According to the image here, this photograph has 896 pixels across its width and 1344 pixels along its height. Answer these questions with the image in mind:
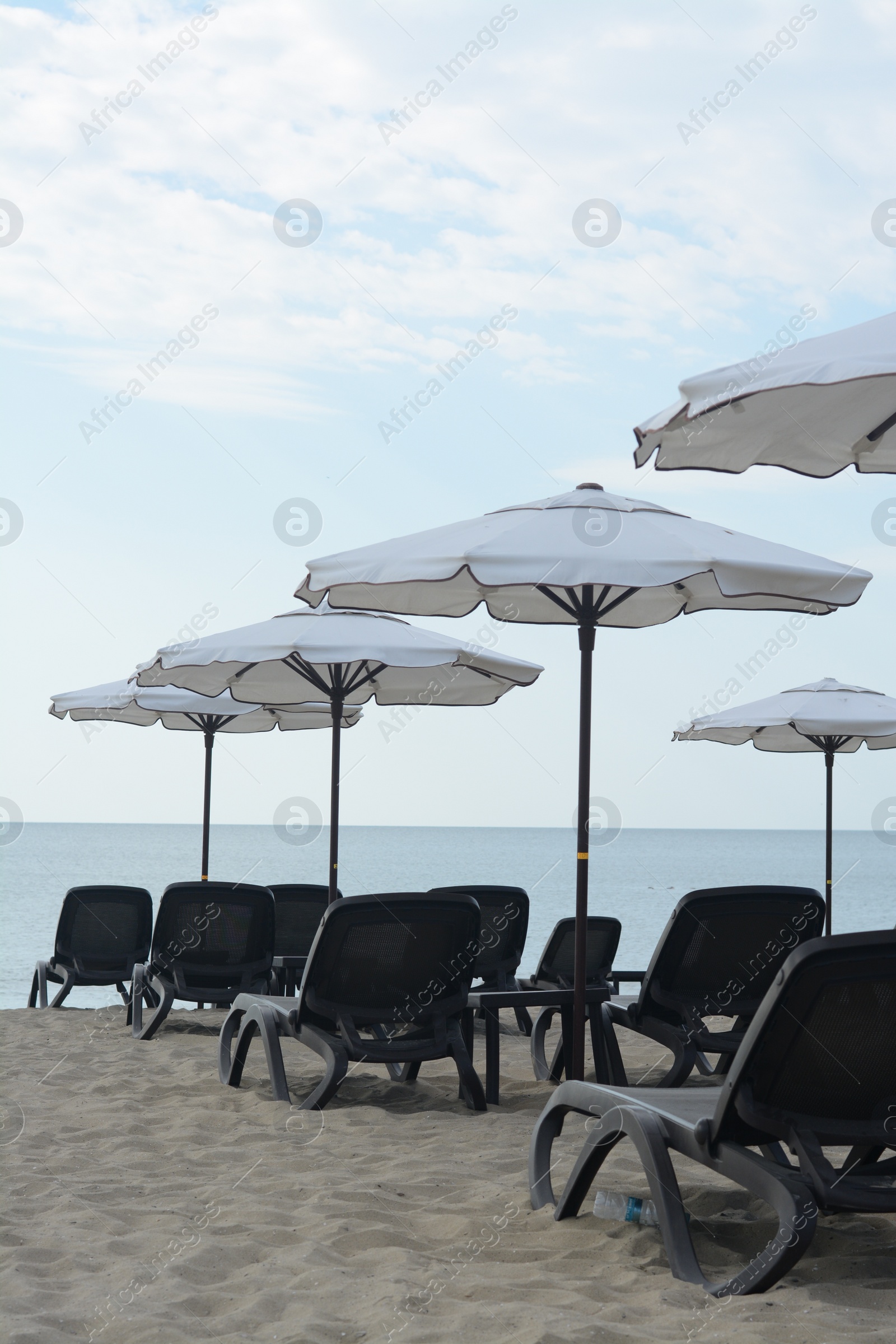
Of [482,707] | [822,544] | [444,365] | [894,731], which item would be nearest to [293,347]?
[444,365]

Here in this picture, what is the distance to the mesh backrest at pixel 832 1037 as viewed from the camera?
215 centimetres

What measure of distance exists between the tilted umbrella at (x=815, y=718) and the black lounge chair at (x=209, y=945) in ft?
11.4

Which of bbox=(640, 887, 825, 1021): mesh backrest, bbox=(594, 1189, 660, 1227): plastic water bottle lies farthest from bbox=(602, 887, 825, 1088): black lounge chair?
Result: bbox=(594, 1189, 660, 1227): plastic water bottle

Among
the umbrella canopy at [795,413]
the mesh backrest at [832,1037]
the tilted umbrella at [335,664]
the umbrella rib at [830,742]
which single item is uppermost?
the umbrella canopy at [795,413]

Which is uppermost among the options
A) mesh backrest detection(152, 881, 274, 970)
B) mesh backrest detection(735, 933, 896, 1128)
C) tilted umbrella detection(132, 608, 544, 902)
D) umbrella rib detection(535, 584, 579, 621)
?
umbrella rib detection(535, 584, 579, 621)

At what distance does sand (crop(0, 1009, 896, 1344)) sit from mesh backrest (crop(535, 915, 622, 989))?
1.93 meters

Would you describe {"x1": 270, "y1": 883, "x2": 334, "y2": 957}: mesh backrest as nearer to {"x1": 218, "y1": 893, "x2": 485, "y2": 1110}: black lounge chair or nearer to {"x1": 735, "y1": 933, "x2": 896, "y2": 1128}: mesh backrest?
{"x1": 218, "y1": 893, "x2": 485, "y2": 1110}: black lounge chair

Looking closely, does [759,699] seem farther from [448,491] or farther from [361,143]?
[448,491]

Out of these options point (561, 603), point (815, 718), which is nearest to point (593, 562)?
point (561, 603)

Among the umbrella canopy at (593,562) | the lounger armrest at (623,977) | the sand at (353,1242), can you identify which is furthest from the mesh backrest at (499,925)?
the umbrella canopy at (593,562)

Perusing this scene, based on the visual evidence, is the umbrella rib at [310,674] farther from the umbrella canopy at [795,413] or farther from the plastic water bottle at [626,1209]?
the plastic water bottle at [626,1209]

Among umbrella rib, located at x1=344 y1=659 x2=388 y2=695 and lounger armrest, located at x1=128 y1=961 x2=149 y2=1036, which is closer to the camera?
lounger armrest, located at x1=128 y1=961 x2=149 y2=1036

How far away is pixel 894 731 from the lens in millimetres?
7223

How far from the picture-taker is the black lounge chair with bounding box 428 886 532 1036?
6.05m
